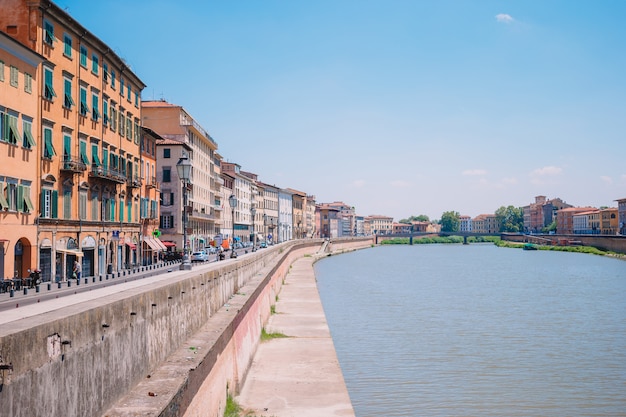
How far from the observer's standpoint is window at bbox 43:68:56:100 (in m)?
32.9

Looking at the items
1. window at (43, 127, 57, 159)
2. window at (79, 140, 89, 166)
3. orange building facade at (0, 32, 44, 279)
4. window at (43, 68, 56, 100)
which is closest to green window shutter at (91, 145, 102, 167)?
window at (79, 140, 89, 166)

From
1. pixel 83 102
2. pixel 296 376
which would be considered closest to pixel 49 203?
pixel 83 102

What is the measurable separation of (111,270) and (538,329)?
27.9 meters

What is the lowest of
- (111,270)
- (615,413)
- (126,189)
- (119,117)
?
(615,413)

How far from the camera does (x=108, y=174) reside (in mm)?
41812

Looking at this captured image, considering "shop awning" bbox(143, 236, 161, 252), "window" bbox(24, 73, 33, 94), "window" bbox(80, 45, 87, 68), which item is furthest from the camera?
"shop awning" bbox(143, 236, 161, 252)

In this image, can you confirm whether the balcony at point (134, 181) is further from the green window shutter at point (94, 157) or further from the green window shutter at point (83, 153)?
the green window shutter at point (83, 153)

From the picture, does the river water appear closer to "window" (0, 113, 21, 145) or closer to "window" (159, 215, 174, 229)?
"window" (0, 113, 21, 145)

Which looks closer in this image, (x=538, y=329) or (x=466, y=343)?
(x=466, y=343)

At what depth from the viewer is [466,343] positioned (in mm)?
30344

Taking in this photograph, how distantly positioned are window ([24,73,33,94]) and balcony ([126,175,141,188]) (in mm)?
16527

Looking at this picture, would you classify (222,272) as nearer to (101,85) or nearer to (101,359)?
(101,359)

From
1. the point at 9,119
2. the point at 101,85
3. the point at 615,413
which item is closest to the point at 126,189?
the point at 101,85

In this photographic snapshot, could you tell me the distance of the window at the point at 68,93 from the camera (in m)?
35.6
